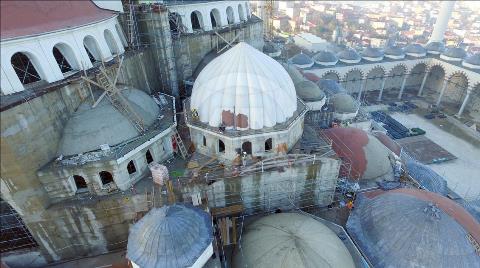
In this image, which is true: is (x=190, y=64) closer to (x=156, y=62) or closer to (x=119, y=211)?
(x=156, y=62)

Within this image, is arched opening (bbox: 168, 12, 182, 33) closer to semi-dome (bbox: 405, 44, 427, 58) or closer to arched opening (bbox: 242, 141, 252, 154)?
arched opening (bbox: 242, 141, 252, 154)

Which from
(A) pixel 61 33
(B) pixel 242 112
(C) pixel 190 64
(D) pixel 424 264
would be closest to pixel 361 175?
(D) pixel 424 264

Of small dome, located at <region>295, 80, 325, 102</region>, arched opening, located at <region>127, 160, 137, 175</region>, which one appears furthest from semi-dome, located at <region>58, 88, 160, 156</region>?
small dome, located at <region>295, 80, 325, 102</region>

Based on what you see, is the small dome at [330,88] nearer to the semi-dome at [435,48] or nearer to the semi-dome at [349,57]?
the semi-dome at [349,57]

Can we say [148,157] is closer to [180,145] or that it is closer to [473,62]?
[180,145]

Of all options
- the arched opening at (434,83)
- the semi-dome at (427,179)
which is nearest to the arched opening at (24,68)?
the semi-dome at (427,179)

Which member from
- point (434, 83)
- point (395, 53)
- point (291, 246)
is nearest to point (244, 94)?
point (291, 246)

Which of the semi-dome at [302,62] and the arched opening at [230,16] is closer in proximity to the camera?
the arched opening at [230,16]
